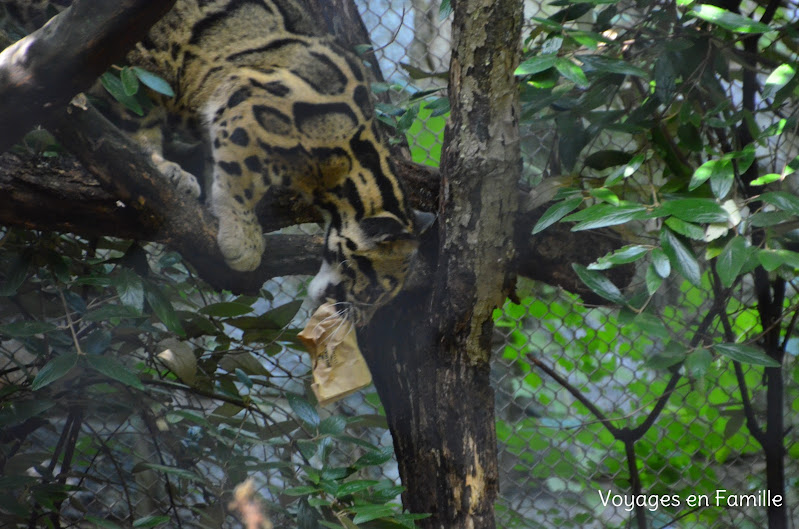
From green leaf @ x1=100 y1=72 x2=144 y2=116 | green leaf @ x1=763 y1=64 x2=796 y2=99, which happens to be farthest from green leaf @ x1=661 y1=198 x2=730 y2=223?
green leaf @ x1=100 y1=72 x2=144 y2=116

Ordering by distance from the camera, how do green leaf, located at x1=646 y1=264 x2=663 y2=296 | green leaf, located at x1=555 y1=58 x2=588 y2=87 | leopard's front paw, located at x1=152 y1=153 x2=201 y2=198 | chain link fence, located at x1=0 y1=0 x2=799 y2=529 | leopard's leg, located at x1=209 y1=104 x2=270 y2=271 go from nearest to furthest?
green leaf, located at x1=646 y1=264 x2=663 y2=296, green leaf, located at x1=555 y1=58 x2=588 y2=87, leopard's leg, located at x1=209 y1=104 x2=270 y2=271, leopard's front paw, located at x1=152 y1=153 x2=201 y2=198, chain link fence, located at x1=0 y1=0 x2=799 y2=529

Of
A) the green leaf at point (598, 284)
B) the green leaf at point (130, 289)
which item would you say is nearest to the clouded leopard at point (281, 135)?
the green leaf at point (130, 289)

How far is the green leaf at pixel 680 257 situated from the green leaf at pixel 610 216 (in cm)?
6

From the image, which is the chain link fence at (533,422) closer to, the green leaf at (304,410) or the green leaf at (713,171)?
the green leaf at (304,410)

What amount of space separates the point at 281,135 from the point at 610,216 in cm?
103

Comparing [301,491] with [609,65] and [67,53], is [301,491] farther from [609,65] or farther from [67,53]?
[609,65]

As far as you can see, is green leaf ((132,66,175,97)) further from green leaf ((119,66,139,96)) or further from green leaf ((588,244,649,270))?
green leaf ((588,244,649,270))

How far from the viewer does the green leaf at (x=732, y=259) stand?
1.48 m

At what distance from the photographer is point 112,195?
1761 millimetres

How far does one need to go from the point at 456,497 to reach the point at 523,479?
1.56 metres

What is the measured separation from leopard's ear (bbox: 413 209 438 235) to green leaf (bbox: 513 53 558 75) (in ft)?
1.79

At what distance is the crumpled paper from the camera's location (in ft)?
5.93

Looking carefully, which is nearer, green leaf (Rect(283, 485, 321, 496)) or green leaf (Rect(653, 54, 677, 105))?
green leaf (Rect(283, 485, 321, 496))

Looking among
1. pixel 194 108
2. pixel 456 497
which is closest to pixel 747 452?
pixel 456 497
